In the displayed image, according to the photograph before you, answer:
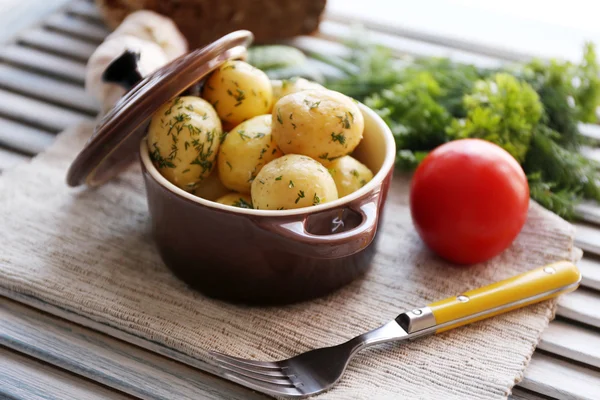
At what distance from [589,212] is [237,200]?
642 millimetres

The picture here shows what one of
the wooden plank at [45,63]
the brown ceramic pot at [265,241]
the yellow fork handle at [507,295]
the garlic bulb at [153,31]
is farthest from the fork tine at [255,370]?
the wooden plank at [45,63]

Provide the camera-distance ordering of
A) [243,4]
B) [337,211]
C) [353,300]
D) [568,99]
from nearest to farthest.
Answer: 1. [337,211]
2. [353,300]
3. [568,99]
4. [243,4]

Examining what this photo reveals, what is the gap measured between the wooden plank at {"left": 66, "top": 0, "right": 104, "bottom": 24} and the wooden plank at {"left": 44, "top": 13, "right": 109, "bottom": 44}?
0.05ft

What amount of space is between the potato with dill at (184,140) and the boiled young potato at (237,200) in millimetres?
46

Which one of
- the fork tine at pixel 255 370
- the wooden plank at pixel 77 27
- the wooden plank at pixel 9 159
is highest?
the fork tine at pixel 255 370

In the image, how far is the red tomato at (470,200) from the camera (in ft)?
3.52

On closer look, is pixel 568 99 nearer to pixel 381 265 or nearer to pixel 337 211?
pixel 381 265

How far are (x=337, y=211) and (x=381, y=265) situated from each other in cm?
22

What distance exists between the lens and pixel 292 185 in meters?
0.94

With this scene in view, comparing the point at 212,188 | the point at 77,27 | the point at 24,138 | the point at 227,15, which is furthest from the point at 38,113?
the point at 212,188

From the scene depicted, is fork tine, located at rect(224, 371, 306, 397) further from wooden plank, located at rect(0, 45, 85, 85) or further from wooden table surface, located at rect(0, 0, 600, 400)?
wooden plank, located at rect(0, 45, 85, 85)

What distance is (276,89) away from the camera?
116 centimetres

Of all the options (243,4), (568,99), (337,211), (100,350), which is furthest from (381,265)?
(243,4)

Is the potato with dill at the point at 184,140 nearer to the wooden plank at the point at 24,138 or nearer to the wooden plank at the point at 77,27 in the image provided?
the wooden plank at the point at 24,138
